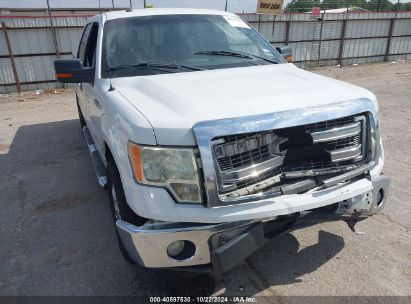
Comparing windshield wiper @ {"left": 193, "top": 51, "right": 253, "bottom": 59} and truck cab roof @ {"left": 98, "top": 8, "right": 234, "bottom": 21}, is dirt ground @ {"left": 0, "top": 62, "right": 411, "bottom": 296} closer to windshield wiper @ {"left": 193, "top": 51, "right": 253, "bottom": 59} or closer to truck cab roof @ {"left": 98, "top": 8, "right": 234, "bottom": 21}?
windshield wiper @ {"left": 193, "top": 51, "right": 253, "bottom": 59}

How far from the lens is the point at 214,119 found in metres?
2.13

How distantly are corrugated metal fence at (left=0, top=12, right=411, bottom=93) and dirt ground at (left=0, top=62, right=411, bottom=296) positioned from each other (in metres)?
8.11

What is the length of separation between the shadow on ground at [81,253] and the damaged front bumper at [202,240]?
47cm

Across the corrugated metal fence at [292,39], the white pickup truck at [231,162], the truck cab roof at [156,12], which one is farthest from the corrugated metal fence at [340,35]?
the white pickup truck at [231,162]

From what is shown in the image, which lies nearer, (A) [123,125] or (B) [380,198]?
(A) [123,125]

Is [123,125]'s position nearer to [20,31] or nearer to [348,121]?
[348,121]

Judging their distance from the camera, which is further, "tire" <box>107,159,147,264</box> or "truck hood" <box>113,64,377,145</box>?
"tire" <box>107,159,147,264</box>

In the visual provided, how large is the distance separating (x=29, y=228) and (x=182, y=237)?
223 centimetres

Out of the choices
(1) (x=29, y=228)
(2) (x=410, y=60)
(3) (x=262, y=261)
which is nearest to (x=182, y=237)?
(3) (x=262, y=261)

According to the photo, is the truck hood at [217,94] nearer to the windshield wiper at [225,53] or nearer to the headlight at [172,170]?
the headlight at [172,170]

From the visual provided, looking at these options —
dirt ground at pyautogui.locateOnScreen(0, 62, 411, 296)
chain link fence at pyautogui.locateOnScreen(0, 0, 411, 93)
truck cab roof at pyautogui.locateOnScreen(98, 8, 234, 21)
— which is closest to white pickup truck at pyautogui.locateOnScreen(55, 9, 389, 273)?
dirt ground at pyautogui.locateOnScreen(0, 62, 411, 296)

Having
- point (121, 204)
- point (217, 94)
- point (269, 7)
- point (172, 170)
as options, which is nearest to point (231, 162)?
point (172, 170)

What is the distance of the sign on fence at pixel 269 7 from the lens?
1376 centimetres

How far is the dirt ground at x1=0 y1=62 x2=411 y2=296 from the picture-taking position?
269 centimetres
